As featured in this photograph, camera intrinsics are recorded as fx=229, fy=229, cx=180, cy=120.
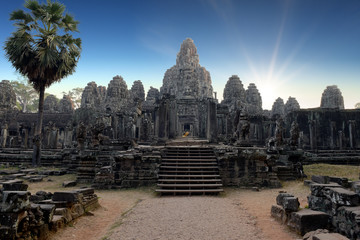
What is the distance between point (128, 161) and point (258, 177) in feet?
17.6

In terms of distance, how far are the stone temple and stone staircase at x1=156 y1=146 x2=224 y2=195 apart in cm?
20

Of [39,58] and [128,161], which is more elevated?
[39,58]

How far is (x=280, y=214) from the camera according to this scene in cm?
514

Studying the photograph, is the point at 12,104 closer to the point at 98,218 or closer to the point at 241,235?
the point at 98,218

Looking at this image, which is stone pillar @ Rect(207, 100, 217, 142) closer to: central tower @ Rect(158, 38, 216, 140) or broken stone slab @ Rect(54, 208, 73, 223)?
central tower @ Rect(158, 38, 216, 140)

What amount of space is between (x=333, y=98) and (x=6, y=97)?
47.6 m

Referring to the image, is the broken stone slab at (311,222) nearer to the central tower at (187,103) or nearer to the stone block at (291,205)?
the stone block at (291,205)

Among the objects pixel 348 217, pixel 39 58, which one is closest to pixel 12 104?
pixel 39 58

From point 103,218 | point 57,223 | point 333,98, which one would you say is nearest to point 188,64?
point 333,98

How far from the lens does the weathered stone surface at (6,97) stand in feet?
105

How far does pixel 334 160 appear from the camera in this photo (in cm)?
1533

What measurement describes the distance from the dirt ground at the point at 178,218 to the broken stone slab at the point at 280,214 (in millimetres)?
112

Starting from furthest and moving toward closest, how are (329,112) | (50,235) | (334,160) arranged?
(329,112) < (334,160) < (50,235)

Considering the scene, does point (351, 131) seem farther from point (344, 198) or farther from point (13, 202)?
point (13, 202)
